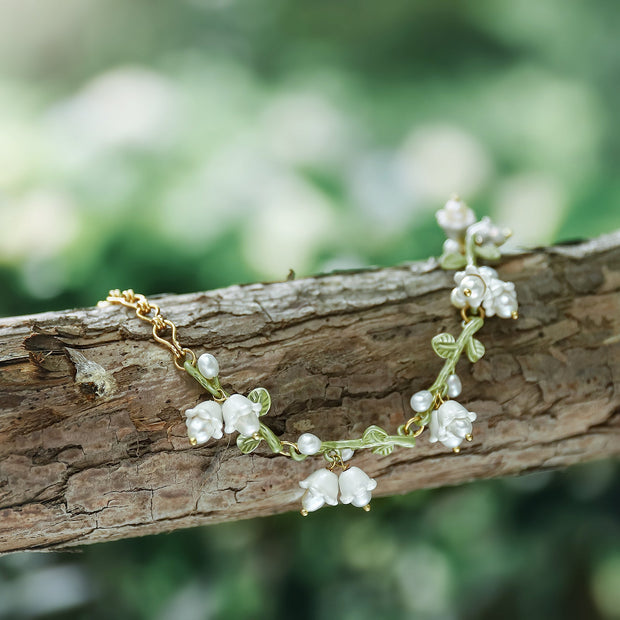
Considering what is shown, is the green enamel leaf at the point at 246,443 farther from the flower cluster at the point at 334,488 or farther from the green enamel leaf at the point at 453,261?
the green enamel leaf at the point at 453,261

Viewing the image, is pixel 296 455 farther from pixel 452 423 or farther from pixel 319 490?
pixel 452 423

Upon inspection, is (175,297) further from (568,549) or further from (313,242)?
(568,549)

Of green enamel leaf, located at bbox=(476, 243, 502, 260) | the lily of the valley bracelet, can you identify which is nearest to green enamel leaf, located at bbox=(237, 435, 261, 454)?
the lily of the valley bracelet

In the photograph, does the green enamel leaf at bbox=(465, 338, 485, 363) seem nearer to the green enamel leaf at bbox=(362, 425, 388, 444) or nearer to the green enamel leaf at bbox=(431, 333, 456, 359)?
the green enamel leaf at bbox=(431, 333, 456, 359)

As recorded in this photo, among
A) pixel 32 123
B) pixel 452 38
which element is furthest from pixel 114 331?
pixel 452 38

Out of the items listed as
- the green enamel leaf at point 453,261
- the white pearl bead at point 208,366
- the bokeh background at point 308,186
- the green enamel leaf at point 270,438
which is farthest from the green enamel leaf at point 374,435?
the bokeh background at point 308,186
